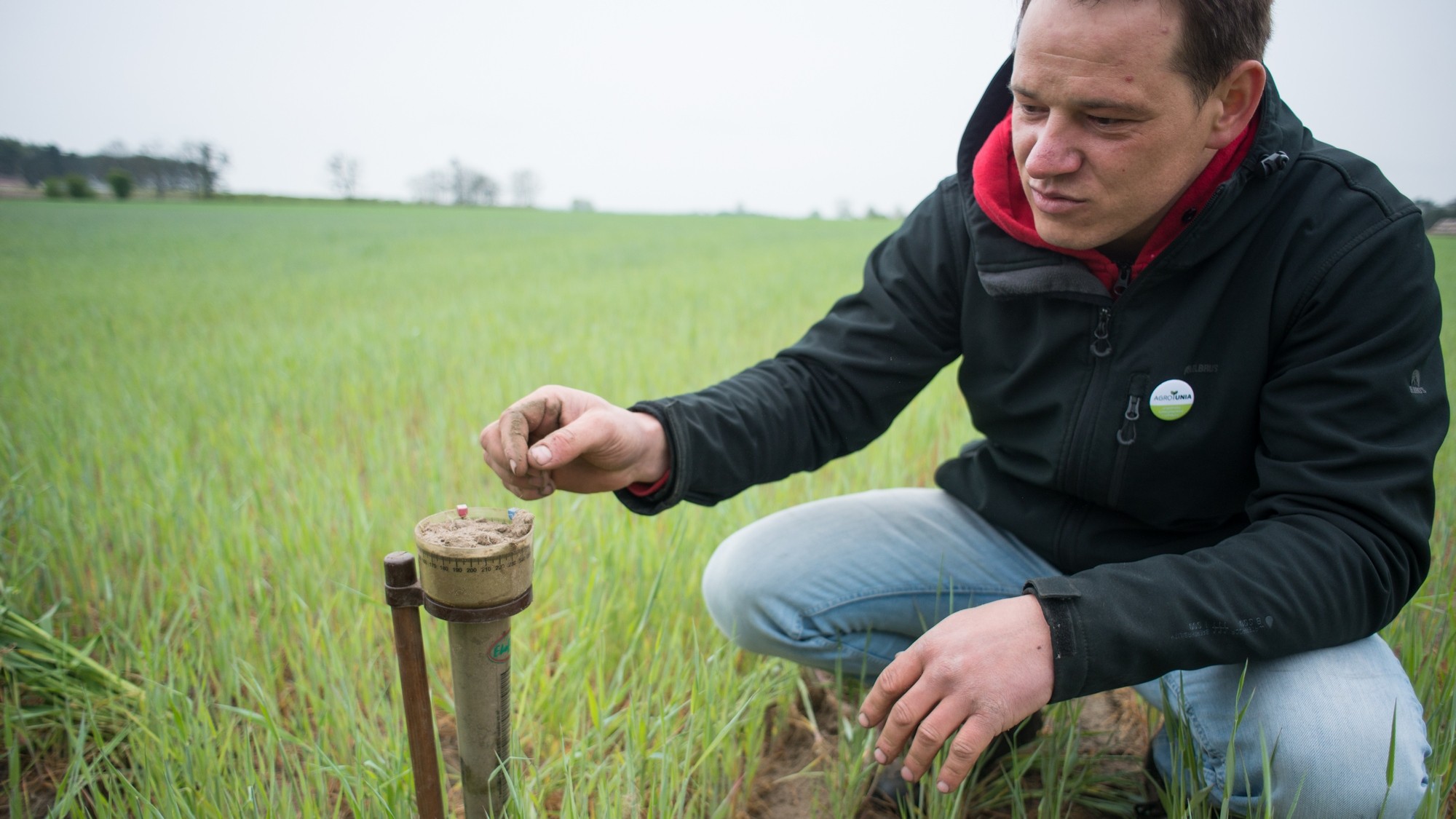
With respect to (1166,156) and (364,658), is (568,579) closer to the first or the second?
(364,658)

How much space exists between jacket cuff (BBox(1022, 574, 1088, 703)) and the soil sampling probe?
24.4 inches

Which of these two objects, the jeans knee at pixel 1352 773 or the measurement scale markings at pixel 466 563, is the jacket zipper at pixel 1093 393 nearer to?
the jeans knee at pixel 1352 773

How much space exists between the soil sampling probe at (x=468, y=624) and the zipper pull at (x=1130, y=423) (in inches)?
35.7

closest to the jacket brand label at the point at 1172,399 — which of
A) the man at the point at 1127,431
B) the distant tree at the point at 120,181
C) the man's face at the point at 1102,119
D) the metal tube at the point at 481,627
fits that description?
the man at the point at 1127,431

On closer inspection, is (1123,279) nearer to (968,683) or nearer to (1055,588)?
(1055,588)

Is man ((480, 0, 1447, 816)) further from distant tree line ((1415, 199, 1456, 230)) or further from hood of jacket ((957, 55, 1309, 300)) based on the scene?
distant tree line ((1415, 199, 1456, 230))

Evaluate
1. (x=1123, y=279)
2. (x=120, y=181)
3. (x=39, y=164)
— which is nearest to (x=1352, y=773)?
(x=1123, y=279)

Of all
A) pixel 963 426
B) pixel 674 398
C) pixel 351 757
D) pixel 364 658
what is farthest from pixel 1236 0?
pixel 963 426

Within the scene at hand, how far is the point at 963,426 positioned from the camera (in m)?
2.98

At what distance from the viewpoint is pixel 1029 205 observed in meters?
1.28

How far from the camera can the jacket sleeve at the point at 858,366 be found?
132 cm

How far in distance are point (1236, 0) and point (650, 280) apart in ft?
24.1

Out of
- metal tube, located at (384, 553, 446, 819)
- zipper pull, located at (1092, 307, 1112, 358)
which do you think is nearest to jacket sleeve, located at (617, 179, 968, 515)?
zipper pull, located at (1092, 307, 1112, 358)

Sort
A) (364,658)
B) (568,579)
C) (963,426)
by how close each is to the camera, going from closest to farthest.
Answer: (364,658), (568,579), (963,426)
